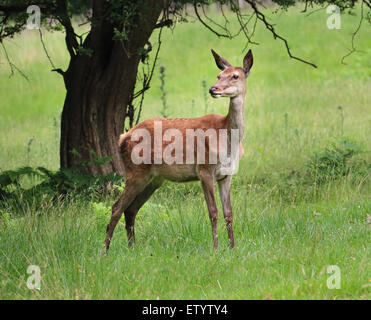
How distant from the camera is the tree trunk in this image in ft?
31.1

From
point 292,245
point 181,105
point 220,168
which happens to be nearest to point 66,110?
point 220,168

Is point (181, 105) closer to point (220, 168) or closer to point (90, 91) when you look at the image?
point (90, 91)

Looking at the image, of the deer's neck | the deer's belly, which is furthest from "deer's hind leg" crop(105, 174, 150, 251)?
the deer's neck

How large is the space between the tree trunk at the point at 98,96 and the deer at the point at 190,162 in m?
2.71

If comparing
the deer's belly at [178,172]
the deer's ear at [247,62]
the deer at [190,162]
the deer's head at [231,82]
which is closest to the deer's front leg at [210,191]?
the deer at [190,162]

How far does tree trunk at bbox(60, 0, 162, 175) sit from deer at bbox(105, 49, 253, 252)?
8.88 feet

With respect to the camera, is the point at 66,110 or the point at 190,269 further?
the point at 66,110

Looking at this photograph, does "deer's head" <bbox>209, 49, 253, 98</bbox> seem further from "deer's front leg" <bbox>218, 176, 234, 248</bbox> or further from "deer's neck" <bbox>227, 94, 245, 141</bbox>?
"deer's front leg" <bbox>218, 176, 234, 248</bbox>

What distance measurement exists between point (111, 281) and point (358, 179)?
200 inches

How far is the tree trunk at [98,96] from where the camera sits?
9469 mm

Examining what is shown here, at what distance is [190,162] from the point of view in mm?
6566
